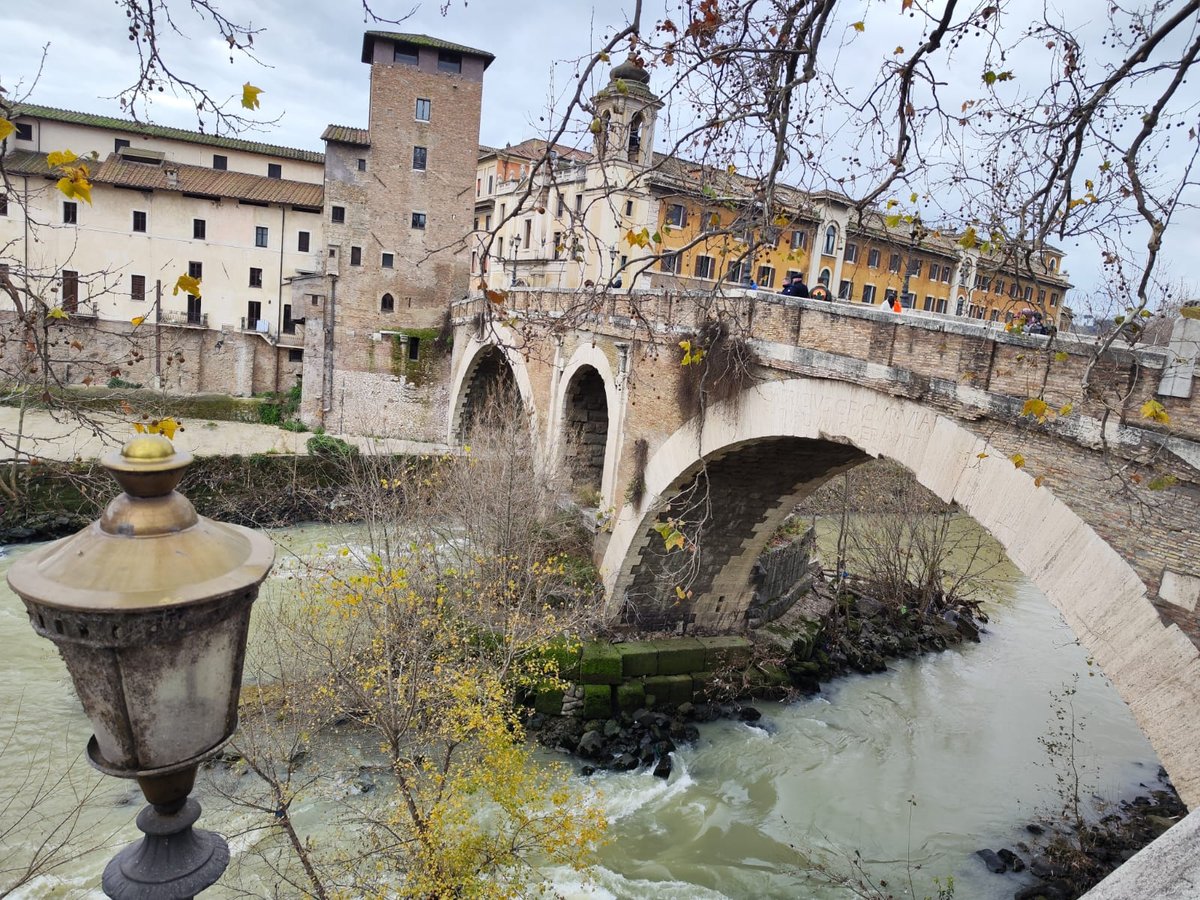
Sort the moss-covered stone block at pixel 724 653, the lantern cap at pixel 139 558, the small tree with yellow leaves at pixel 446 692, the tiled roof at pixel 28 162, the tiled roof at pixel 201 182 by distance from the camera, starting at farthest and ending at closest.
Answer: the tiled roof at pixel 201 182 < the tiled roof at pixel 28 162 < the moss-covered stone block at pixel 724 653 < the small tree with yellow leaves at pixel 446 692 < the lantern cap at pixel 139 558

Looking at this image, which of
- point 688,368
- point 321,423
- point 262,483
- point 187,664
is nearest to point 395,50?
point 321,423

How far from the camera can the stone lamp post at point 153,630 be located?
4.89 ft

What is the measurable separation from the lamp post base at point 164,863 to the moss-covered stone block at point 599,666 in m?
9.15

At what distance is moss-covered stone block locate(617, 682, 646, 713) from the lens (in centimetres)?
1071

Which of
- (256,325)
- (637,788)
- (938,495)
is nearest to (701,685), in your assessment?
(637,788)

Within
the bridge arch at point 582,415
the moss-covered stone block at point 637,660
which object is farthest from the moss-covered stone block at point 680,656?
the bridge arch at point 582,415

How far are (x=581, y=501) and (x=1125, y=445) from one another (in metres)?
10.3

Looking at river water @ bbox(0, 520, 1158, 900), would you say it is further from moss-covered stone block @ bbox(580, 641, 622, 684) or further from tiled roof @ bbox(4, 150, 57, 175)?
tiled roof @ bbox(4, 150, 57, 175)

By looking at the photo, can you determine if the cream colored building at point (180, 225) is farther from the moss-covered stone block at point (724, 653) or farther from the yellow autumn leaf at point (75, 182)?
the yellow autumn leaf at point (75, 182)

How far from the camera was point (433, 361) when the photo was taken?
24.1 metres

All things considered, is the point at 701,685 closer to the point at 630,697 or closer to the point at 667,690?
the point at 667,690

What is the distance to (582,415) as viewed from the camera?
48.3 ft

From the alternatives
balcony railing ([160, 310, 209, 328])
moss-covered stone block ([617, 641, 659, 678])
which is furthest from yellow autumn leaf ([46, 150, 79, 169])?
balcony railing ([160, 310, 209, 328])

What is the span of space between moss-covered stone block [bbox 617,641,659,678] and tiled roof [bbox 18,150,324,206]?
2043cm
